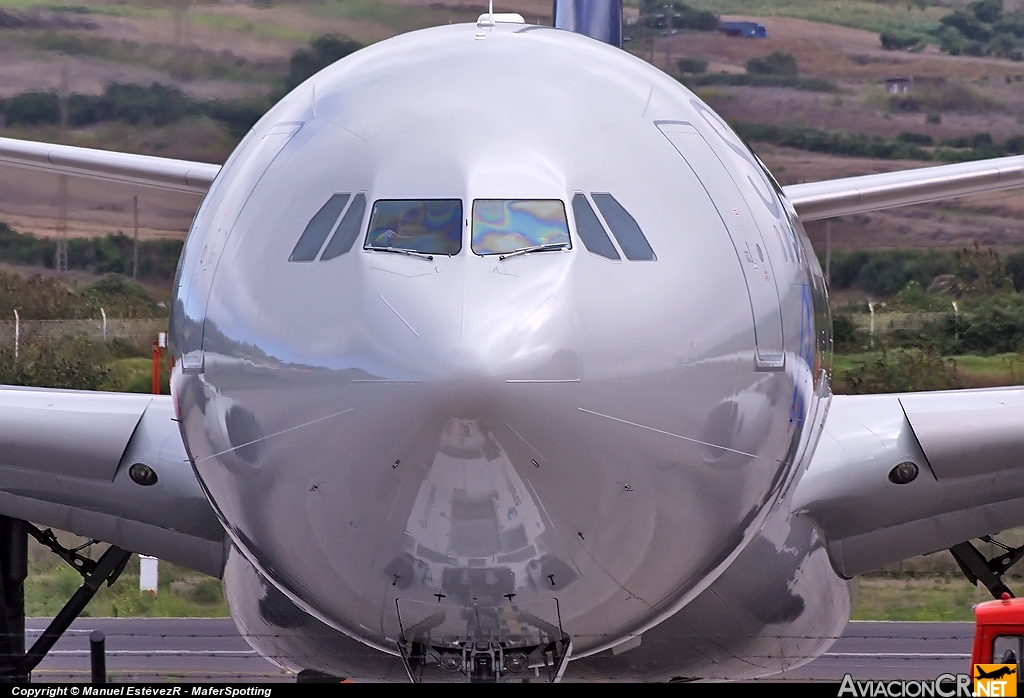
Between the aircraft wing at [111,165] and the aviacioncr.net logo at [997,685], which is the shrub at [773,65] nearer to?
the aircraft wing at [111,165]

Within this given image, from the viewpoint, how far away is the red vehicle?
935 centimetres

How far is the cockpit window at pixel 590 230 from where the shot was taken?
5156 millimetres

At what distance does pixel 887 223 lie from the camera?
949 inches

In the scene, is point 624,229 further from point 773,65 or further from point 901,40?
point 901,40

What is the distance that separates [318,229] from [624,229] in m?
1.06

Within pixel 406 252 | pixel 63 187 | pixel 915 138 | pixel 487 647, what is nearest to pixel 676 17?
pixel 915 138

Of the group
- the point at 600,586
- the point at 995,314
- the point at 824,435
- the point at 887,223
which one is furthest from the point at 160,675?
the point at 887,223

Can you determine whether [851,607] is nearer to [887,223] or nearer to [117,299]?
[117,299]

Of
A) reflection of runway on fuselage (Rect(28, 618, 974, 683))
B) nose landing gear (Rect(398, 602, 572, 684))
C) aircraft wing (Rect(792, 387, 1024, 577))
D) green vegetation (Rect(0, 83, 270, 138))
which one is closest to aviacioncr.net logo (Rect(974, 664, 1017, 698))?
reflection of runway on fuselage (Rect(28, 618, 974, 683))

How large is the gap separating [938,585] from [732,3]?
13767 millimetres

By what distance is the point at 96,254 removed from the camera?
69.0 ft

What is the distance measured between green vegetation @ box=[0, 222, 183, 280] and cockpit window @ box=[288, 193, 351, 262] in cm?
1579

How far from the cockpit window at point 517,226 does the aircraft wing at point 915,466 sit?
3.23m

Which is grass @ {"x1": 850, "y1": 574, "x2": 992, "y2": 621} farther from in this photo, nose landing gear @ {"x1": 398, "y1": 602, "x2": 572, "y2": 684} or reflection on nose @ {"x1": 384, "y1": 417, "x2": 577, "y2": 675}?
reflection on nose @ {"x1": 384, "y1": 417, "x2": 577, "y2": 675}
